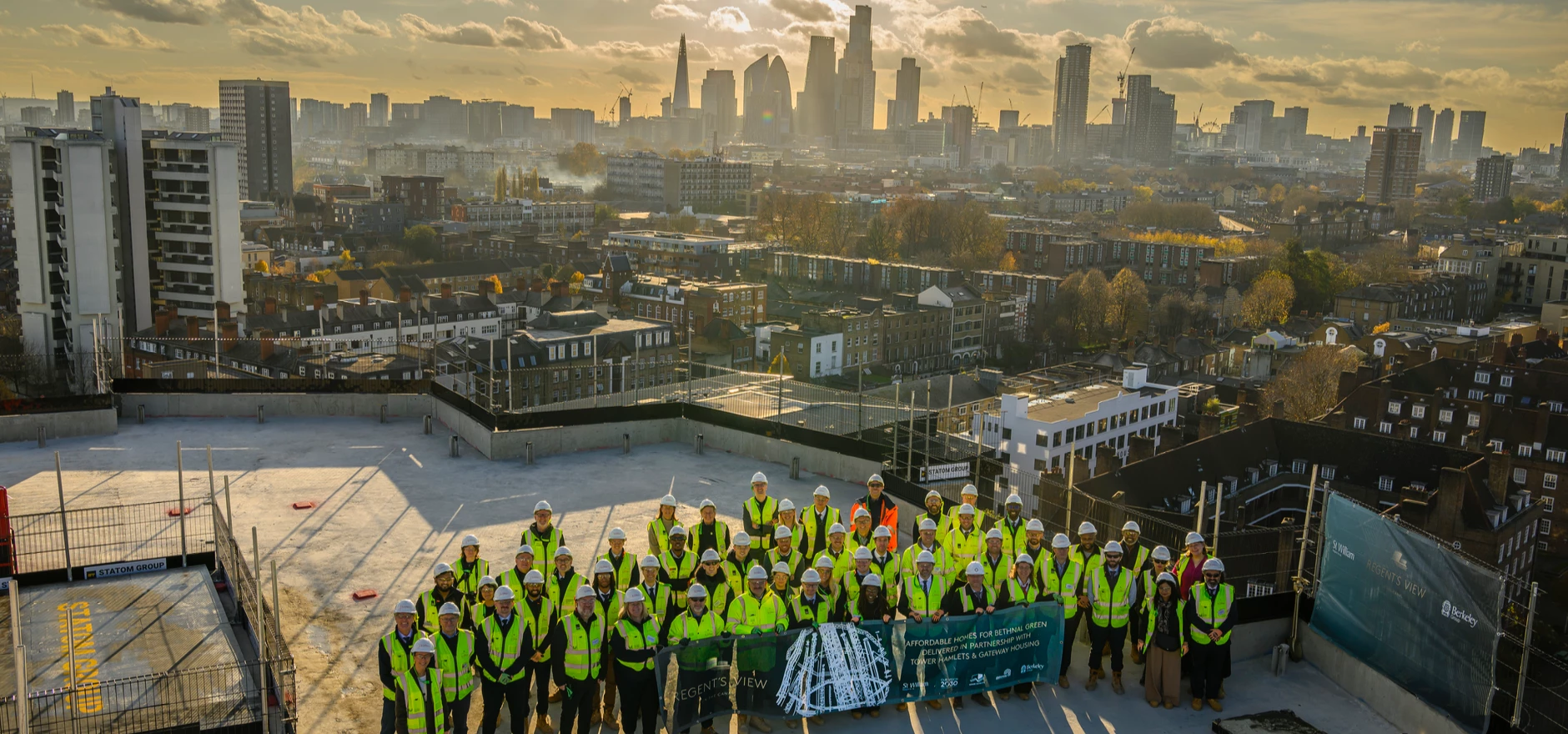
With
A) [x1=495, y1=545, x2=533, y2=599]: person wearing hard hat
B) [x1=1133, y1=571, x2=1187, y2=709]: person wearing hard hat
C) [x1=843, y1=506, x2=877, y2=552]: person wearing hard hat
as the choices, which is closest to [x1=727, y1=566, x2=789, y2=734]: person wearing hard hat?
[x1=843, y1=506, x2=877, y2=552]: person wearing hard hat

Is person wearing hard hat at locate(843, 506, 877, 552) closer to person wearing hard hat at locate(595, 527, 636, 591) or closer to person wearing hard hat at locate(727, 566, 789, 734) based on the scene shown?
person wearing hard hat at locate(727, 566, 789, 734)

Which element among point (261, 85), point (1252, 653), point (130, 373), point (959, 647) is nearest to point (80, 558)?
point (959, 647)

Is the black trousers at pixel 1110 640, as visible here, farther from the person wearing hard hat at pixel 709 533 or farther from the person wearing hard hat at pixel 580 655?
the person wearing hard hat at pixel 580 655

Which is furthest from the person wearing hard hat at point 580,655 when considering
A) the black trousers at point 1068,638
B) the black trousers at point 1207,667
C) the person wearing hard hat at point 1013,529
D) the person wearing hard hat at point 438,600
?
the black trousers at point 1207,667

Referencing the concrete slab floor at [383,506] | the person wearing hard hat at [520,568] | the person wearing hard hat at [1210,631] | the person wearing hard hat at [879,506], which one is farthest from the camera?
the person wearing hard hat at [879,506]

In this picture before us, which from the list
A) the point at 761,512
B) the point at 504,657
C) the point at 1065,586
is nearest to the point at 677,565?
the point at 761,512

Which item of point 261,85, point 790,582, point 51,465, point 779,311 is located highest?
point 261,85

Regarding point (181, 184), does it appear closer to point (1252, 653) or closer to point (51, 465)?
point (51, 465)
